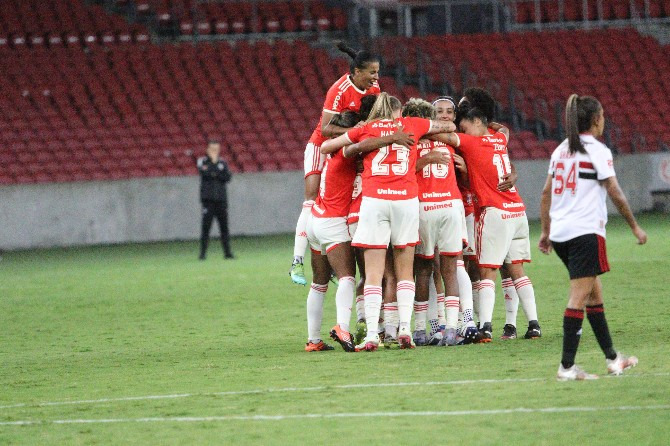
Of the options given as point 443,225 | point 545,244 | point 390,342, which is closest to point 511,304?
point 443,225

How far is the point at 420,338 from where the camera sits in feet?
34.5

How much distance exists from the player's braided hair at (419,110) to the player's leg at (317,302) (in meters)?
1.41

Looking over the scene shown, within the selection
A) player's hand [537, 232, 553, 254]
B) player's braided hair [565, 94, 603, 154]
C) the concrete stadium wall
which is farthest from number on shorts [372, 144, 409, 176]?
the concrete stadium wall

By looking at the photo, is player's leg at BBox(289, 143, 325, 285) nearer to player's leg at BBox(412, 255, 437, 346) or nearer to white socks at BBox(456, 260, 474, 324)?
player's leg at BBox(412, 255, 437, 346)

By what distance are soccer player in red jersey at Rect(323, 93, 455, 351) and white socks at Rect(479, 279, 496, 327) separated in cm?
76

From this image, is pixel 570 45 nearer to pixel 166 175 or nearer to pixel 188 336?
pixel 166 175

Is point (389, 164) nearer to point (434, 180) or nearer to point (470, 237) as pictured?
point (434, 180)

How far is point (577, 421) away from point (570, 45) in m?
28.6

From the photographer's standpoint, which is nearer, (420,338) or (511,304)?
(420,338)

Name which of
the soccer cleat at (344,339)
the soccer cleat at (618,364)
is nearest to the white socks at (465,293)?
the soccer cleat at (344,339)

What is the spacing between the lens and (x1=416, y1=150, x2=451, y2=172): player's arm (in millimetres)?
10266

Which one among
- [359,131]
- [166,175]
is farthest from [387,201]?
[166,175]

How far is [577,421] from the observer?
661 cm

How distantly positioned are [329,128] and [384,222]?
37.2 inches
